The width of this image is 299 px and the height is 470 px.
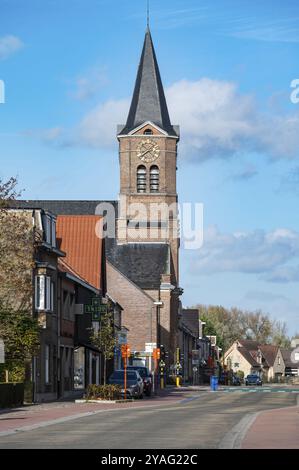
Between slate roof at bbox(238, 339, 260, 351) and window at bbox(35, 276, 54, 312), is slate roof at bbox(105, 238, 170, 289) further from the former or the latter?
slate roof at bbox(238, 339, 260, 351)

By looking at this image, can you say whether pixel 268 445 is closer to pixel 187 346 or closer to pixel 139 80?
pixel 139 80

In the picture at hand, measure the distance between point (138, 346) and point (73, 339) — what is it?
3820cm

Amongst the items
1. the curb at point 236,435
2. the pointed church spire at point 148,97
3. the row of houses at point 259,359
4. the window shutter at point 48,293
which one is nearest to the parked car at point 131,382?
the window shutter at point 48,293

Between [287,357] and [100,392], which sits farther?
[287,357]

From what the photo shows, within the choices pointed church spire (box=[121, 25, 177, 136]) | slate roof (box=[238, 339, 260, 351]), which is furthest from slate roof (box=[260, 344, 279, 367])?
pointed church spire (box=[121, 25, 177, 136])

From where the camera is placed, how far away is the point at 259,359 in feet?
558

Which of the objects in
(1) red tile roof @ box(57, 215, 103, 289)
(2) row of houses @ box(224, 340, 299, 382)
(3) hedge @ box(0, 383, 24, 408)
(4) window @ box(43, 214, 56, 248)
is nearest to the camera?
(3) hedge @ box(0, 383, 24, 408)

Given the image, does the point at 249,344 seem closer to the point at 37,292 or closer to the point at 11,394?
the point at 37,292

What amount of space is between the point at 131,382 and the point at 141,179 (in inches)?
2283

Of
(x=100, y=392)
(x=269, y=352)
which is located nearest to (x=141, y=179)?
(x=100, y=392)

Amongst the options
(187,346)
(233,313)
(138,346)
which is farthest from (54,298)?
(233,313)

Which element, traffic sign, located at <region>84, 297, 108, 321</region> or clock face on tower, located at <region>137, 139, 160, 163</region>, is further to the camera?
clock face on tower, located at <region>137, 139, 160, 163</region>

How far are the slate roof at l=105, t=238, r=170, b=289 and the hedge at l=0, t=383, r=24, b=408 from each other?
61737 millimetres

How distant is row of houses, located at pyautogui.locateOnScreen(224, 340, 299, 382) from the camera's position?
164m
